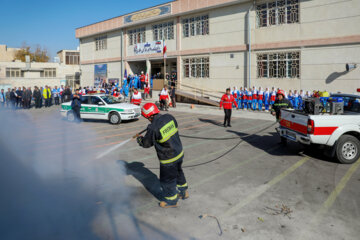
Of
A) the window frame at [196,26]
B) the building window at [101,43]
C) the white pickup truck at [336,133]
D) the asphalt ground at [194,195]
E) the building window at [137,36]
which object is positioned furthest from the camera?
the building window at [101,43]

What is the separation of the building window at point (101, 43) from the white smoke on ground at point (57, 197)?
1261 inches

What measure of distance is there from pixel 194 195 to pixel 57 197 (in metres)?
2.60

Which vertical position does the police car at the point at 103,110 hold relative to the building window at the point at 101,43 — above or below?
below

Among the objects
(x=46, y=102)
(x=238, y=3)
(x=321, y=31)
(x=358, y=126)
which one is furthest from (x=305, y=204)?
(x=46, y=102)

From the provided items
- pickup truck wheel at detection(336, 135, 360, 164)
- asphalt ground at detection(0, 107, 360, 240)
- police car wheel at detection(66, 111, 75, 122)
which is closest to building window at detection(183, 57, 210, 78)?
police car wheel at detection(66, 111, 75, 122)

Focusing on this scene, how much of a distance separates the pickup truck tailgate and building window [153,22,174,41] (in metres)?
20.7

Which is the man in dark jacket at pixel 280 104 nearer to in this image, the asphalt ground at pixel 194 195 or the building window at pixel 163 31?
the asphalt ground at pixel 194 195

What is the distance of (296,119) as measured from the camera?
27.1 ft

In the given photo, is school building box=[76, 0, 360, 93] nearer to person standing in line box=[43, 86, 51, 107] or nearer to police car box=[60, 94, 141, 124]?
person standing in line box=[43, 86, 51, 107]

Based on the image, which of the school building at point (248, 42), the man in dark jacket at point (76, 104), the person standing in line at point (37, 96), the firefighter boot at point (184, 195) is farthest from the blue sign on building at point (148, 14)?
the firefighter boot at point (184, 195)

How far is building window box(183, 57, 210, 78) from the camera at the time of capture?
1016 inches

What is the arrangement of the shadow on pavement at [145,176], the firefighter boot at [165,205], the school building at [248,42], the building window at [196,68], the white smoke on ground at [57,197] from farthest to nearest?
the building window at [196,68]
the school building at [248,42]
the shadow on pavement at [145,176]
the firefighter boot at [165,205]
the white smoke on ground at [57,197]

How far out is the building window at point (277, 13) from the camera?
20.2 meters

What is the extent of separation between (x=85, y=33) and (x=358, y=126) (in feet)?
127
